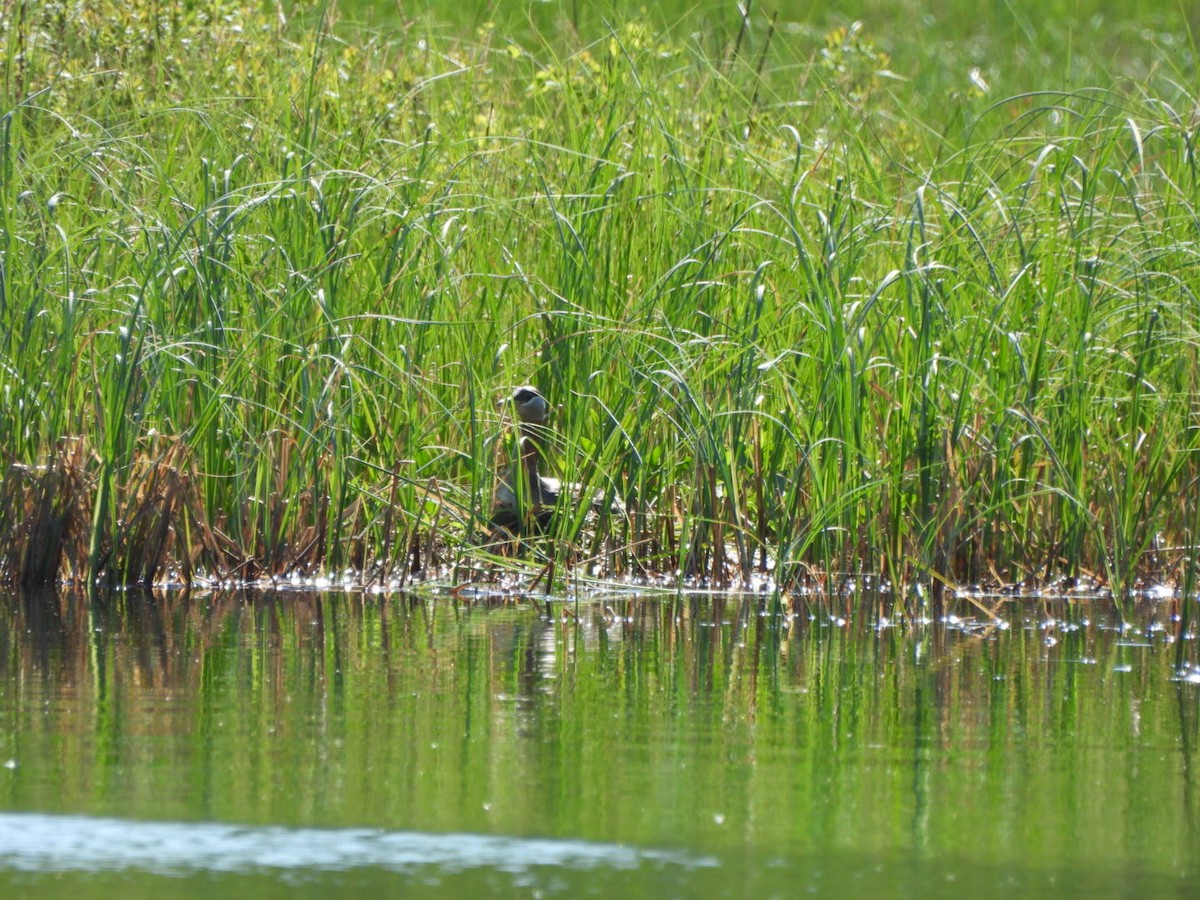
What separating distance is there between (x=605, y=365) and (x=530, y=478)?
450 mm

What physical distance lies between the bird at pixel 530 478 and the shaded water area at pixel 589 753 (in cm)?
80

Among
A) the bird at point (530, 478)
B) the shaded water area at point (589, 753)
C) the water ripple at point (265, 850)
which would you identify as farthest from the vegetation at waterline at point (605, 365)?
the water ripple at point (265, 850)

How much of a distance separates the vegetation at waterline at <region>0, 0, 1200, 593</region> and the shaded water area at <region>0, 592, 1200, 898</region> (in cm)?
44

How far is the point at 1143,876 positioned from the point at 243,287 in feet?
13.2

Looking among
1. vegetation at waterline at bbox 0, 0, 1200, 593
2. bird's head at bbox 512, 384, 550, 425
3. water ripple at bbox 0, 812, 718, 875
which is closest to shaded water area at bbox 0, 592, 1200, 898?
water ripple at bbox 0, 812, 718, 875

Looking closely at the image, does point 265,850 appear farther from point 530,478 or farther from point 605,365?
point 605,365

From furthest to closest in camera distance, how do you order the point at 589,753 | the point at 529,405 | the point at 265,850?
the point at 529,405, the point at 589,753, the point at 265,850

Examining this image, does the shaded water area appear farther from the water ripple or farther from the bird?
the bird

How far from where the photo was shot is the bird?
632cm

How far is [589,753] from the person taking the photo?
3816 mm

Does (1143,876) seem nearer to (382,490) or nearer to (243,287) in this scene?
(382,490)

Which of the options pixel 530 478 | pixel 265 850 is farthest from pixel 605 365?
pixel 265 850

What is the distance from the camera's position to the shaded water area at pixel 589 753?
3084mm

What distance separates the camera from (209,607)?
5.62 metres
